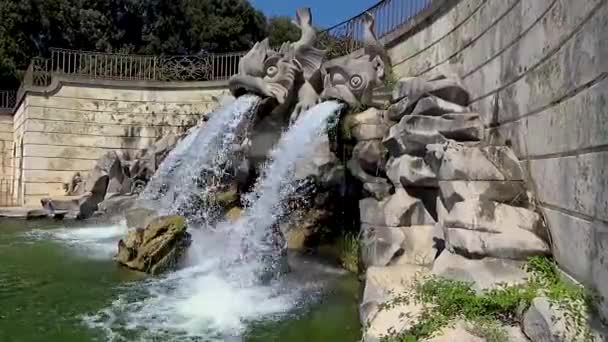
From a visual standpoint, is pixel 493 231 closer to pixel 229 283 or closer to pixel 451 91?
pixel 451 91

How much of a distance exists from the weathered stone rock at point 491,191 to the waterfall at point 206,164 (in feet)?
18.6

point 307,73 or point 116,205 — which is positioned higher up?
point 307,73

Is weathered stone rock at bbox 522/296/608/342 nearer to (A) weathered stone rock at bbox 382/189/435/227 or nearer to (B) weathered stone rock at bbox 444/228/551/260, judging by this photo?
(B) weathered stone rock at bbox 444/228/551/260

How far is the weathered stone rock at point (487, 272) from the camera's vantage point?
4004 mm

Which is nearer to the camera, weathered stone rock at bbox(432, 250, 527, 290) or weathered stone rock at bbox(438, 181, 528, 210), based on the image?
weathered stone rock at bbox(432, 250, 527, 290)

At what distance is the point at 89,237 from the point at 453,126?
756 cm

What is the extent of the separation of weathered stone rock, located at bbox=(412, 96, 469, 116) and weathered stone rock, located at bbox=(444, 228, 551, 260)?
2130 millimetres

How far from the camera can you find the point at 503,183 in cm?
475

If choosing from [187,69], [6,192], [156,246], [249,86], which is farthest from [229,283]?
[6,192]

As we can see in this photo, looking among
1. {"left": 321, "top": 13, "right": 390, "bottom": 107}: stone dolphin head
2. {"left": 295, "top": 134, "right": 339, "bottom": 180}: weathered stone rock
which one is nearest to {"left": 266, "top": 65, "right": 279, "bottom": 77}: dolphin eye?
{"left": 321, "top": 13, "right": 390, "bottom": 107}: stone dolphin head

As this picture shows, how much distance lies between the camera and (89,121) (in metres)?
16.8

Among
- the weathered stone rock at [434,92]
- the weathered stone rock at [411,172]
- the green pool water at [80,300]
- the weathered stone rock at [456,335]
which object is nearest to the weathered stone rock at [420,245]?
the weathered stone rock at [411,172]

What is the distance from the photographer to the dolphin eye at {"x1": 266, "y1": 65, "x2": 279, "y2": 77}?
1021 cm

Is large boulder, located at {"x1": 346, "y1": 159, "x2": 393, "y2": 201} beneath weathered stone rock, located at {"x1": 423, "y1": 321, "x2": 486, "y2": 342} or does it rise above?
above
